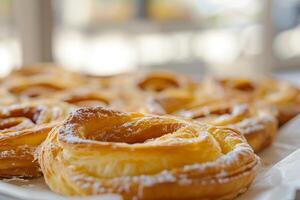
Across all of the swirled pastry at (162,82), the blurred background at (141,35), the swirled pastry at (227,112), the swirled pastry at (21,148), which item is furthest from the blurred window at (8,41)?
the swirled pastry at (21,148)

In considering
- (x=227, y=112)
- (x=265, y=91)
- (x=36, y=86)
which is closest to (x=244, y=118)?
Result: (x=227, y=112)

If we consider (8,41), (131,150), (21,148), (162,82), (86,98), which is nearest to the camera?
(131,150)

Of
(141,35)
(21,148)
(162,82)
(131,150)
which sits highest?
(131,150)

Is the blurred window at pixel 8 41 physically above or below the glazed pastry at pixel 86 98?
below

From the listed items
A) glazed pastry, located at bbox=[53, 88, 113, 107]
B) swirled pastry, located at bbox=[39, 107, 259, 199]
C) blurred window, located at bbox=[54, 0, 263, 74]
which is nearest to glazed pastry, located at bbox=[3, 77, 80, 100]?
glazed pastry, located at bbox=[53, 88, 113, 107]

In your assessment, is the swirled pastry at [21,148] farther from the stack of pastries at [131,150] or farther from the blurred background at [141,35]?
the blurred background at [141,35]

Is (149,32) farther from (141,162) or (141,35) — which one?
(141,162)
